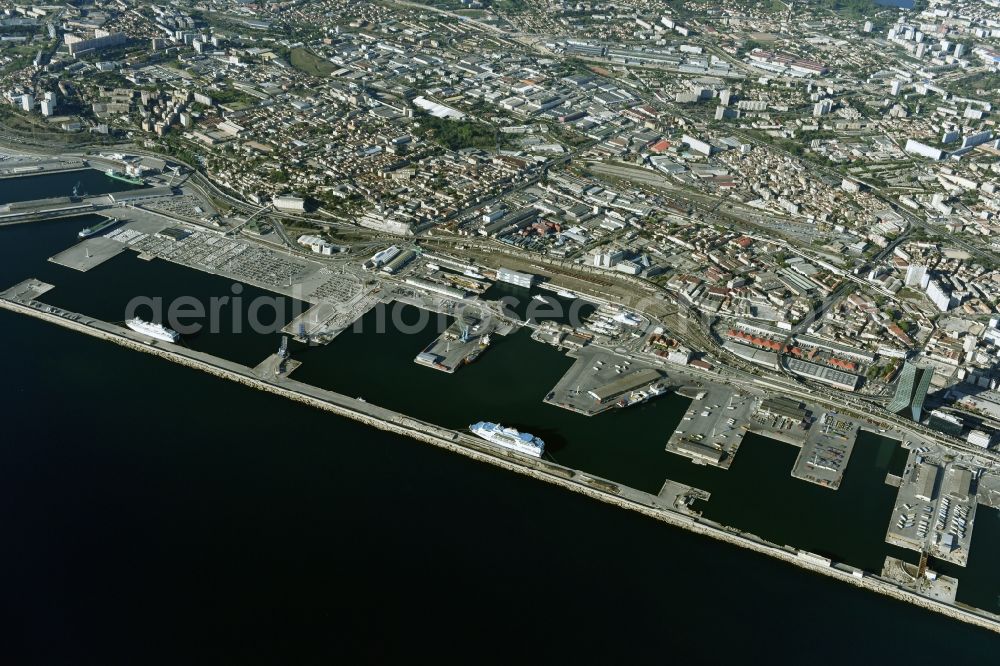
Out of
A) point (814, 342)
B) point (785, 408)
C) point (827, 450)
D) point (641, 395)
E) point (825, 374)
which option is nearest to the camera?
point (827, 450)

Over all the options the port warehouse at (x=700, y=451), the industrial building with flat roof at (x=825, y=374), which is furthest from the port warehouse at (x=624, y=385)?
the industrial building with flat roof at (x=825, y=374)

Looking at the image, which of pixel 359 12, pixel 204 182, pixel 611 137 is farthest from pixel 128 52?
pixel 611 137

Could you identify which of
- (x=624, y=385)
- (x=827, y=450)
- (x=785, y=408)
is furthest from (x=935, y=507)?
(x=624, y=385)

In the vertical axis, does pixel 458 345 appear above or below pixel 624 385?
below

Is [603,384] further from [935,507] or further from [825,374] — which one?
[935,507]

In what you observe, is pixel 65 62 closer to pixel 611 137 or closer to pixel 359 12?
pixel 359 12

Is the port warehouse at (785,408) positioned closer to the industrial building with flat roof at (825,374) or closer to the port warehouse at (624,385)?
the industrial building with flat roof at (825,374)

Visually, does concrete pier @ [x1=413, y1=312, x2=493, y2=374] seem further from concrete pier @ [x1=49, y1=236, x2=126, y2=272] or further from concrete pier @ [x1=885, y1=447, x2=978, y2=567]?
concrete pier @ [x1=49, y1=236, x2=126, y2=272]
